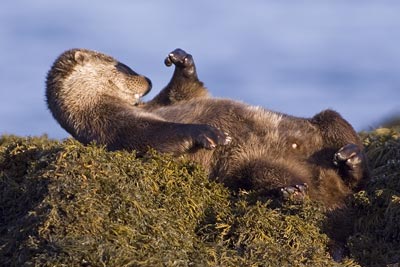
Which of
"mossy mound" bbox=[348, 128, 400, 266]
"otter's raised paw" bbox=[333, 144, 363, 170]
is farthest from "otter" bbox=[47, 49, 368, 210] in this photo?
"mossy mound" bbox=[348, 128, 400, 266]

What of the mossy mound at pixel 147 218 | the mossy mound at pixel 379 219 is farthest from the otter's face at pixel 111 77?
the mossy mound at pixel 379 219

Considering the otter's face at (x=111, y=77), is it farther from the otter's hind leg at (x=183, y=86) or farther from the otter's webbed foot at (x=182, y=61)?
the otter's webbed foot at (x=182, y=61)

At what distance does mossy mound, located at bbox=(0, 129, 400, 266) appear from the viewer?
171 inches

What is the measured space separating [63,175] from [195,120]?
5.80ft

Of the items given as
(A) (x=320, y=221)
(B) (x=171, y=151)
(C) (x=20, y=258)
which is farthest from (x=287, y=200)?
(C) (x=20, y=258)

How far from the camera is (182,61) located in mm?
6707

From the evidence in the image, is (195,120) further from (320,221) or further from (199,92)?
(320,221)

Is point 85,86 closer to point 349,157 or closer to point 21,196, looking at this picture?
point 21,196

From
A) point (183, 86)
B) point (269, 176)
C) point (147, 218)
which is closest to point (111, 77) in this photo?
point (183, 86)

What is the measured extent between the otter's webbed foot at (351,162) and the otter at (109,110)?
2.68ft

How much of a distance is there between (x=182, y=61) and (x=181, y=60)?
2 centimetres

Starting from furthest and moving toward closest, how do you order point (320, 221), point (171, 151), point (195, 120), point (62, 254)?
point (195, 120) < point (171, 151) < point (320, 221) < point (62, 254)

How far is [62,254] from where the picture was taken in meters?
4.16

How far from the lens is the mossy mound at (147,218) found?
4.35 metres
